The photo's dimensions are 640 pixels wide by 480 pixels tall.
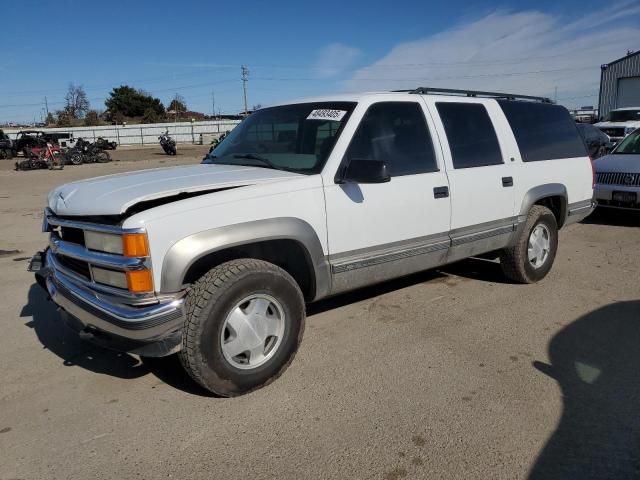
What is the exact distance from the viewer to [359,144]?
375cm

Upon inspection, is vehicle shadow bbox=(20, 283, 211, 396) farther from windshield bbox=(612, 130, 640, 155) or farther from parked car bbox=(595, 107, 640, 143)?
parked car bbox=(595, 107, 640, 143)

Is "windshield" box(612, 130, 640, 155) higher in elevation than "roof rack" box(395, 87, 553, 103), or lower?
lower

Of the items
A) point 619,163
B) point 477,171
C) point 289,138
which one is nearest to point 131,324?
point 289,138

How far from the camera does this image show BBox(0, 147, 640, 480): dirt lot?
2605 mm

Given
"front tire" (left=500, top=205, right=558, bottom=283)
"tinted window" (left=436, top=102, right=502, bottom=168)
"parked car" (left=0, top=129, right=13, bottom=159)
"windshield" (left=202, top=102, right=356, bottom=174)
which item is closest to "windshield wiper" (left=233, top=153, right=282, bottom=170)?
"windshield" (left=202, top=102, right=356, bottom=174)

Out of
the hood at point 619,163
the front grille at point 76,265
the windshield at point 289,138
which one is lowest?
the front grille at point 76,265

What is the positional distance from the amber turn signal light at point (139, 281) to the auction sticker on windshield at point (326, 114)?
5.99 feet

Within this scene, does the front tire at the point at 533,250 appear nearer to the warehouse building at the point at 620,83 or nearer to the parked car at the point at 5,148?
the warehouse building at the point at 620,83

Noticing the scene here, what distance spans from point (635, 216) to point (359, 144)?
7.83m

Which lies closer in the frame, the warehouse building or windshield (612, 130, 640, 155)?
windshield (612, 130, 640, 155)

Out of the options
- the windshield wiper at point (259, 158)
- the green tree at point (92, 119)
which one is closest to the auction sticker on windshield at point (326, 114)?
the windshield wiper at point (259, 158)

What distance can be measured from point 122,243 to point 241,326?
2.83 feet

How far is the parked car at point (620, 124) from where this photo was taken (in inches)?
722

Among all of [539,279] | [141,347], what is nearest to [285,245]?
[141,347]
